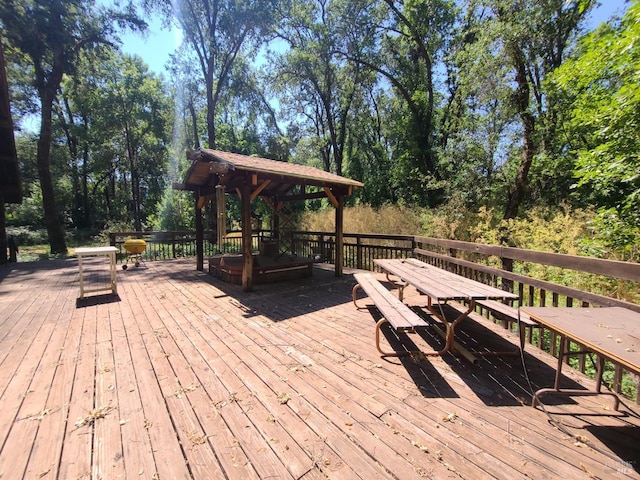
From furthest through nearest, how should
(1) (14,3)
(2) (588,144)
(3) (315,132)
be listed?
(3) (315,132) → (1) (14,3) → (2) (588,144)

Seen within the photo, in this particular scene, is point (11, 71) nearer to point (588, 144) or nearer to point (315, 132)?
point (315, 132)

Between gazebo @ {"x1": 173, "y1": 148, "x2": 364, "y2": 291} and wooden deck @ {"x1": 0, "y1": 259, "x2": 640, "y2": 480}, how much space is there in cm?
203

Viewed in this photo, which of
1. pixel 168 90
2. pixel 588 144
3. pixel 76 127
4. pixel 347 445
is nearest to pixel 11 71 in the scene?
pixel 76 127

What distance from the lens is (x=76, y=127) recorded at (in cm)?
1859

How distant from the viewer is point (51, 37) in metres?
10.8

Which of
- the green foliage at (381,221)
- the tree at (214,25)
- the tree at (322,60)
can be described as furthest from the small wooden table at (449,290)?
the tree at (322,60)

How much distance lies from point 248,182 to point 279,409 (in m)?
3.68

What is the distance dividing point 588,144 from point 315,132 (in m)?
15.4

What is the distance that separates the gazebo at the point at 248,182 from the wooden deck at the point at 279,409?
6.65 ft

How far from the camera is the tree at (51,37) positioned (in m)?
10.2

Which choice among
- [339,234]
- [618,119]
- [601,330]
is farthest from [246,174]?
[618,119]

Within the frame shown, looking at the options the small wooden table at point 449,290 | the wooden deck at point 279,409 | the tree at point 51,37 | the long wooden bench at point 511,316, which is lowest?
the wooden deck at point 279,409

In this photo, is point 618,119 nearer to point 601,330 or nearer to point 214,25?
point 601,330

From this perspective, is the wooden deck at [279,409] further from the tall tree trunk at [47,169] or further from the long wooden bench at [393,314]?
the tall tree trunk at [47,169]
